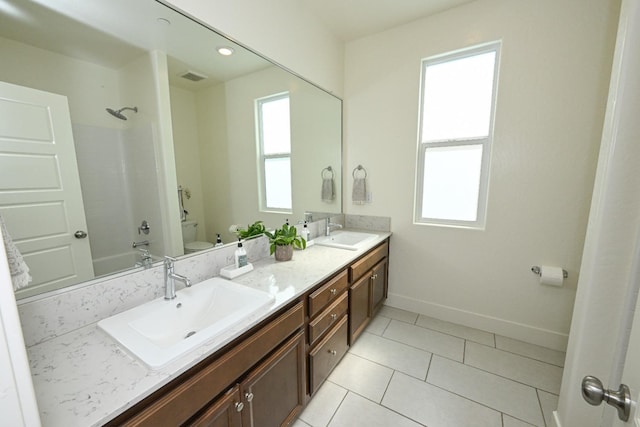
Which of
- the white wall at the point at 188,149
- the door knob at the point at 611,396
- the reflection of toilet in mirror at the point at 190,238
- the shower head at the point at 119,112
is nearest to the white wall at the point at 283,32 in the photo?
the white wall at the point at 188,149

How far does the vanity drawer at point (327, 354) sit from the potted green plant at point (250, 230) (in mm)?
838

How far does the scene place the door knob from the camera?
52 centimetres

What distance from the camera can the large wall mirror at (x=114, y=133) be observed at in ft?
2.89

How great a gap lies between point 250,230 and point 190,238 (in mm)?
438

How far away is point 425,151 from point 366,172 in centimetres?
59

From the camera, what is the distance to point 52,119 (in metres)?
0.94

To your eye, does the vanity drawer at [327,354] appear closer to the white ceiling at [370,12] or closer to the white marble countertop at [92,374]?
the white marble countertop at [92,374]

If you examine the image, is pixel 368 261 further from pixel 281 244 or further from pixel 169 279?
pixel 169 279

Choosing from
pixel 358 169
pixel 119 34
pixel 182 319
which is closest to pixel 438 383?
pixel 182 319

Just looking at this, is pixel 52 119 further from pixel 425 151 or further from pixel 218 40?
pixel 425 151

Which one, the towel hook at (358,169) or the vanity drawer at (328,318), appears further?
the towel hook at (358,169)

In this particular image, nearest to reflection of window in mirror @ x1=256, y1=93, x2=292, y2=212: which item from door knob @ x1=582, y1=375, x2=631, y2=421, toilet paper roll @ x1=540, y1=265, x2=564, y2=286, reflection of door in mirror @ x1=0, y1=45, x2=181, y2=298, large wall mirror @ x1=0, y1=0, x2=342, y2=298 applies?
large wall mirror @ x1=0, y1=0, x2=342, y2=298

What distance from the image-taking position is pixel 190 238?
1.41 m

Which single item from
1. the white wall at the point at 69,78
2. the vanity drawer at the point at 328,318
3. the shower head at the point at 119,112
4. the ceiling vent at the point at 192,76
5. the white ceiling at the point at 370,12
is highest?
the white ceiling at the point at 370,12
